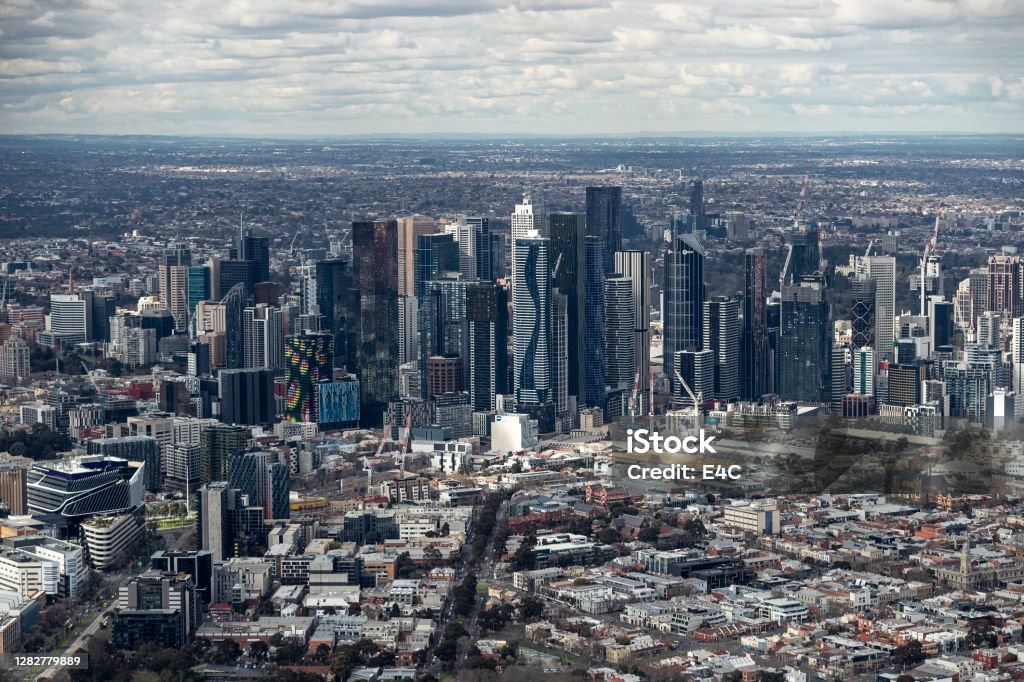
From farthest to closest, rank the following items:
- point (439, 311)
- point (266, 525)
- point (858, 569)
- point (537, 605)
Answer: point (439, 311) → point (266, 525) → point (858, 569) → point (537, 605)

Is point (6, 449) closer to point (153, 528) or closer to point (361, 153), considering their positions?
point (153, 528)

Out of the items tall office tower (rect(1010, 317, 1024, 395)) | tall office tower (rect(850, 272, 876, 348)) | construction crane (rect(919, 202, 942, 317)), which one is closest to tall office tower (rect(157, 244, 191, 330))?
tall office tower (rect(850, 272, 876, 348))

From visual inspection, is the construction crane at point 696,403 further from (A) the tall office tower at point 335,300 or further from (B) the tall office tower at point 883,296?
(A) the tall office tower at point 335,300

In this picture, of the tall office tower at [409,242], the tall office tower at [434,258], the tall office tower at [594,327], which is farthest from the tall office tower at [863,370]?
the tall office tower at [409,242]

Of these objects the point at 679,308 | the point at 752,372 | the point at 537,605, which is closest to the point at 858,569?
the point at 537,605

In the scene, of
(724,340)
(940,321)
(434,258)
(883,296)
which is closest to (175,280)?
(434,258)
